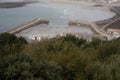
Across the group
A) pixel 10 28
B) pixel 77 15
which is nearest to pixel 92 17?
pixel 77 15

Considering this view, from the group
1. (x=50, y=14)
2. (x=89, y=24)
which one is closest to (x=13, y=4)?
(x=50, y=14)

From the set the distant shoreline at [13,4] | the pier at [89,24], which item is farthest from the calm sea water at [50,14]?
the distant shoreline at [13,4]

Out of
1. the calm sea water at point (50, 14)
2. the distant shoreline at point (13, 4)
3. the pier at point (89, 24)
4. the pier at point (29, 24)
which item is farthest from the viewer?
the distant shoreline at point (13, 4)

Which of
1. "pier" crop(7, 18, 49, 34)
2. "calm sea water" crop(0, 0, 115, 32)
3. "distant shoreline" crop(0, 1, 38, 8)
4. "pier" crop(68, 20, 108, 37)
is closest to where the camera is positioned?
"pier" crop(7, 18, 49, 34)

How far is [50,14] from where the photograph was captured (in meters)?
31.2

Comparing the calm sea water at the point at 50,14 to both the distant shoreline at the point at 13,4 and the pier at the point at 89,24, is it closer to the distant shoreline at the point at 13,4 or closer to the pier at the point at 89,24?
the pier at the point at 89,24

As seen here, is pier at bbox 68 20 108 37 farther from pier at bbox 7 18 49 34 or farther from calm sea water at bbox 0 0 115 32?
pier at bbox 7 18 49 34

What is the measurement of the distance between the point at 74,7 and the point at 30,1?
591cm

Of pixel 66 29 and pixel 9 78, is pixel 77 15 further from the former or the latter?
pixel 9 78

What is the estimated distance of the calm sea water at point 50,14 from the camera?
2794 cm

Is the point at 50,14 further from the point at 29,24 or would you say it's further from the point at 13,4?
the point at 13,4

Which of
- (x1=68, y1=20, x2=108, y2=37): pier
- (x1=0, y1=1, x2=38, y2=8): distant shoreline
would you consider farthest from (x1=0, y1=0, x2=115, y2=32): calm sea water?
(x1=0, y1=1, x2=38, y2=8): distant shoreline

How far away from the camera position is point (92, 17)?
3089 cm

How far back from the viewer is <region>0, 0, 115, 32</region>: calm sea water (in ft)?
91.7
